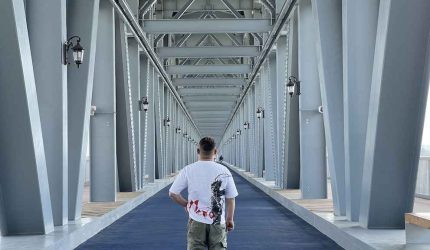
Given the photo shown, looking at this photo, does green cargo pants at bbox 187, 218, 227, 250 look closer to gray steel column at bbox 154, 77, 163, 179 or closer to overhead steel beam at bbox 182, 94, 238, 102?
gray steel column at bbox 154, 77, 163, 179

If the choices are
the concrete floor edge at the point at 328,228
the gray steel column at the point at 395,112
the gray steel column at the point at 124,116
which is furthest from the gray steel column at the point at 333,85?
the gray steel column at the point at 124,116

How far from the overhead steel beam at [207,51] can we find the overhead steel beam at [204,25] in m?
4.46

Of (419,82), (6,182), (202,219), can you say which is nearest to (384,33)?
(419,82)

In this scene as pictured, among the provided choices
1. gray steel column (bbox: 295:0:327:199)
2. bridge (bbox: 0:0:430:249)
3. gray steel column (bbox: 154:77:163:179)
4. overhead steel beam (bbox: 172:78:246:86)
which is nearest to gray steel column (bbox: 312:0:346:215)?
bridge (bbox: 0:0:430:249)

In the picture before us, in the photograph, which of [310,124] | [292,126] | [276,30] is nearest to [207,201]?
[310,124]

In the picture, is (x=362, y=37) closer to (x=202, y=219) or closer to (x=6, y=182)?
(x=6, y=182)

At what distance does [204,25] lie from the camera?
862 inches

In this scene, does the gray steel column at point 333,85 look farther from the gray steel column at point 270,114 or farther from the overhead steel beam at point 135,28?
the gray steel column at point 270,114

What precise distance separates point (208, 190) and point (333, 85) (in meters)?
7.24

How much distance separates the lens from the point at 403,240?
791 centimetres

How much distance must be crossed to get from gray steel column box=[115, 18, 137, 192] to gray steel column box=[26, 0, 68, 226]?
883 centimetres

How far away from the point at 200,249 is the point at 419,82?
457cm

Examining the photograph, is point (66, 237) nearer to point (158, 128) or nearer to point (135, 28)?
point (135, 28)

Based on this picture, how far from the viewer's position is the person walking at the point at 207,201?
4.59m
